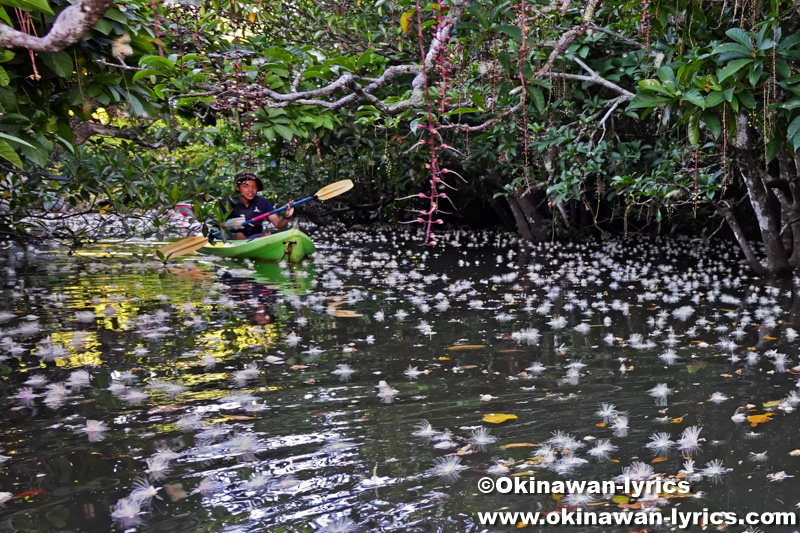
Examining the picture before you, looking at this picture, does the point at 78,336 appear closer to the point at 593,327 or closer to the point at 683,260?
the point at 593,327

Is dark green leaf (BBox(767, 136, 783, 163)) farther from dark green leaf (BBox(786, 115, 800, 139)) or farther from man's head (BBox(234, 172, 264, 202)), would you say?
man's head (BBox(234, 172, 264, 202))

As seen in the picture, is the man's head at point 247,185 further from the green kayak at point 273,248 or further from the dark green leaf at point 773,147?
the dark green leaf at point 773,147

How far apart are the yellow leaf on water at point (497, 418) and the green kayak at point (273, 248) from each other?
23.3 ft

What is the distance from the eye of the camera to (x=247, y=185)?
35.7ft

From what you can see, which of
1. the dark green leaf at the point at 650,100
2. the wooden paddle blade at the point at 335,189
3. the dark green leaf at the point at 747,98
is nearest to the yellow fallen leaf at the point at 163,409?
the dark green leaf at the point at 650,100

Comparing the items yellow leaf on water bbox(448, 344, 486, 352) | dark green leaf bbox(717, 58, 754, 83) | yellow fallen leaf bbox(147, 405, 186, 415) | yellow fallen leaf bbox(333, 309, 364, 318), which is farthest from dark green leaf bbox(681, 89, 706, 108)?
yellow fallen leaf bbox(147, 405, 186, 415)

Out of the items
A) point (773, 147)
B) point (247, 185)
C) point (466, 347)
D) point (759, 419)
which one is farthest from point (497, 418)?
point (247, 185)

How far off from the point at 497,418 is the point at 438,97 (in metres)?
2.59

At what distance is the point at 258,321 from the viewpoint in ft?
21.2

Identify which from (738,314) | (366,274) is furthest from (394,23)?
(738,314)

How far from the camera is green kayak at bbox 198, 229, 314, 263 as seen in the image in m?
10.6

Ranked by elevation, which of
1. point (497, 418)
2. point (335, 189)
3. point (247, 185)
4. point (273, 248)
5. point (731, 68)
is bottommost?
point (273, 248)

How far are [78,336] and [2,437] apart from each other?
7.47 feet

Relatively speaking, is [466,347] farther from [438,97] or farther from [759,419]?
[759,419]
